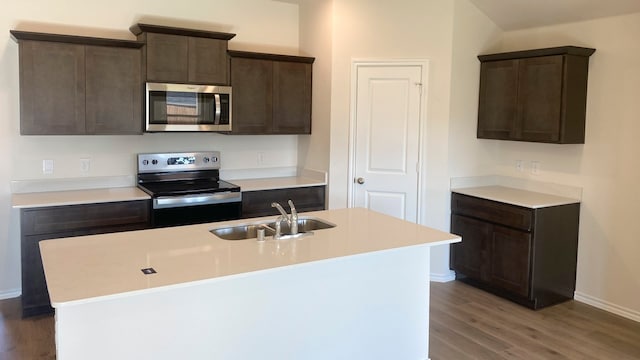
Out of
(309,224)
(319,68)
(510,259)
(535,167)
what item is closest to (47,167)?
(309,224)

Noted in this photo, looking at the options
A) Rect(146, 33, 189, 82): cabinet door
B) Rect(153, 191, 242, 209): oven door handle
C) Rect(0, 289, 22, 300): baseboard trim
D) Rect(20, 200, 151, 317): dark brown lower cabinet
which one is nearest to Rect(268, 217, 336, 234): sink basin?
Rect(153, 191, 242, 209): oven door handle

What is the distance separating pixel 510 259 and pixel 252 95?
2664 mm

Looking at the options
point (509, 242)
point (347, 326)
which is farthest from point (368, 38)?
point (347, 326)

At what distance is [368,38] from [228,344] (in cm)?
321

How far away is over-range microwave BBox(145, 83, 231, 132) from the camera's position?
14.4 ft

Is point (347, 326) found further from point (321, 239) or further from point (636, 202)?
point (636, 202)

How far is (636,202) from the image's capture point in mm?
4141

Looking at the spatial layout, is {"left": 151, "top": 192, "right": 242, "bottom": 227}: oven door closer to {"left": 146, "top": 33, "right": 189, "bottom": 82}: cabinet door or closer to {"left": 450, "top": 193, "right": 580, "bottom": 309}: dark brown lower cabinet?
{"left": 146, "top": 33, "right": 189, "bottom": 82}: cabinet door

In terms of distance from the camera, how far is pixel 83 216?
158 inches

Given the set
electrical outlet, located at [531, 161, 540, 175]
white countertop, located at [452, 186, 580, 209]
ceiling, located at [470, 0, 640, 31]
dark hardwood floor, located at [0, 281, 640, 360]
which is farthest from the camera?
electrical outlet, located at [531, 161, 540, 175]

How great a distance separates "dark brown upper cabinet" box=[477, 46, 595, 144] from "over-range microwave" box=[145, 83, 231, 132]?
2.37 meters

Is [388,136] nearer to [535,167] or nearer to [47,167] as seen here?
[535,167]

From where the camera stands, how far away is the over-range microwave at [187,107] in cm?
439

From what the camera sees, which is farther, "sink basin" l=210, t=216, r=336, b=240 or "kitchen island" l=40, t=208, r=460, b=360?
"sink basin" l=210, t=216, r=336, b=240
